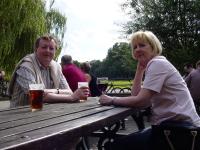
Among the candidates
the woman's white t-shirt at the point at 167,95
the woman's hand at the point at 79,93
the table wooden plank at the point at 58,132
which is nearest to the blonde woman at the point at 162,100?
the woman's white t-shirt at the point at 167,95

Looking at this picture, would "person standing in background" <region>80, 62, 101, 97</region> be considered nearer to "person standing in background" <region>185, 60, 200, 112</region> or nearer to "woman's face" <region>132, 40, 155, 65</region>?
"person standing in background" <region>185, 60, 200, 112</region>

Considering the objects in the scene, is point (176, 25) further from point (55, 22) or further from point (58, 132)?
point (58, 132)

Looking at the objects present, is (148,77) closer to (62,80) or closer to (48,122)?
(48,122)

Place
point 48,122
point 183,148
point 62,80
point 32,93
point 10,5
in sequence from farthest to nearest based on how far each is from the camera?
point 10,5 < point 62,80 < point 32,93 < point 183,148 < point 48,122

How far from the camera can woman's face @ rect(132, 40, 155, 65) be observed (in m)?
3.89

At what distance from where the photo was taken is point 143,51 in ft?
12.8

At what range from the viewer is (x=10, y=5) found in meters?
18.4

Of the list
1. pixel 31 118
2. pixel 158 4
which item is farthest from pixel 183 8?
pixel 31 118

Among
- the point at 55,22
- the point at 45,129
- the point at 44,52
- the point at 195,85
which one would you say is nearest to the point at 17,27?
the point at 55,22

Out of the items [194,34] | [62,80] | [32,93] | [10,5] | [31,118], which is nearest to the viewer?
[31,118]

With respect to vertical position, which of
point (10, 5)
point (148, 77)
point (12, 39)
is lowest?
point (148, 77)

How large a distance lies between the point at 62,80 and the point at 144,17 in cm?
2260

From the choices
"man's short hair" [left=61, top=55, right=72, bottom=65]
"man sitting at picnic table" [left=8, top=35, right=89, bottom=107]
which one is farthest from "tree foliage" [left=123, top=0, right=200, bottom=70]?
"man sitting at picnic table" [left=8, top=35, right=89, bottom=107]

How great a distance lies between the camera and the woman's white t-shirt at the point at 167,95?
11.4 ft
